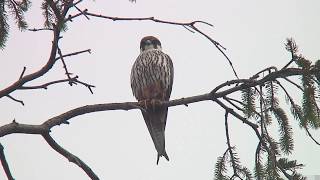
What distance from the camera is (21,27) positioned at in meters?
3.02

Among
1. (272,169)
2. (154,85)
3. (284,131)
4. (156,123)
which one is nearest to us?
(272,169)

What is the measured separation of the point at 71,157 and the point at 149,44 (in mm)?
2742

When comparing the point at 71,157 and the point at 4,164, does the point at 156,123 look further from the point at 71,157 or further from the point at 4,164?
the point at 4,164

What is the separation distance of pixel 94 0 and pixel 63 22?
0.29m

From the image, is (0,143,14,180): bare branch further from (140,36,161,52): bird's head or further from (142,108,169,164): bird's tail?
(140,36,161,52): bird's head

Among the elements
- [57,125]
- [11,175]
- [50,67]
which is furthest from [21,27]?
[11,175]

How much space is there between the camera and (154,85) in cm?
452

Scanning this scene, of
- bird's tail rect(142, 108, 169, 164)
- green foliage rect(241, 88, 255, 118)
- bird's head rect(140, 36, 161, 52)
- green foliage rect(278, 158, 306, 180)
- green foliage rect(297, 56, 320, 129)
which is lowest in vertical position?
green foliage rect(278, 158, 306, 180)

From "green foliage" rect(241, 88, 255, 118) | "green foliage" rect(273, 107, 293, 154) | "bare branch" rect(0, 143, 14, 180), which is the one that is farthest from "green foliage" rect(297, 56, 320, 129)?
"bare branch" rect(0, 143, 14, 180)

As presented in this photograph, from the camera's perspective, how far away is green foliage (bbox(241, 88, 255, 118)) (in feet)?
9.13

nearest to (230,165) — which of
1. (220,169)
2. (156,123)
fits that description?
(220,169)

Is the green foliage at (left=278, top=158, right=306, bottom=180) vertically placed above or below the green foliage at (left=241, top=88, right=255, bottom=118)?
below

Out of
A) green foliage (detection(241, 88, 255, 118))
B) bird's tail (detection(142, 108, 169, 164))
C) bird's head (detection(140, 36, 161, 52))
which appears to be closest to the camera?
green foliage (detection(241, 88, 255, 118))

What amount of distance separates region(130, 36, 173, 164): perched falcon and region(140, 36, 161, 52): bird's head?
0.92 ft
